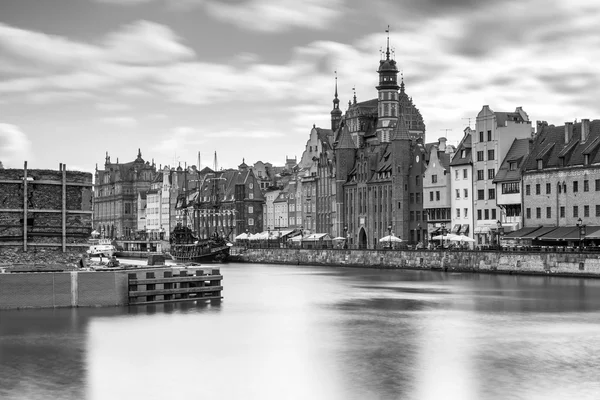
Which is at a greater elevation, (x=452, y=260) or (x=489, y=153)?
(x=489, y=153)

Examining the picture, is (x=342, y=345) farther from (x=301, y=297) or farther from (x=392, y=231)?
(x=392, y=231)

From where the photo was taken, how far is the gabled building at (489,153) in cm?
9781

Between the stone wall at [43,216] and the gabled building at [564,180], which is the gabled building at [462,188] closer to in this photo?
the gabled building at [564,180]

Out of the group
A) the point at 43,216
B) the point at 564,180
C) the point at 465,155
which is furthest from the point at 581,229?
the point at 43,216

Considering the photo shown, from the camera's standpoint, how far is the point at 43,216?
4975 centimetres

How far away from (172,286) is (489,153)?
53271mm

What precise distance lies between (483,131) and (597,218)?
19.8 meters

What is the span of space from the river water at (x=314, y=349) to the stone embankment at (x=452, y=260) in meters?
13.3

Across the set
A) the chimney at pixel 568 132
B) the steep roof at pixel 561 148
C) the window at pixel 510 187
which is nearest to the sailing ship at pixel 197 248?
the window at pixel 510 187

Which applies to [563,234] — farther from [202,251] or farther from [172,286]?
[202,251]

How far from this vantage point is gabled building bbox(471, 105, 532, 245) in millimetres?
97812

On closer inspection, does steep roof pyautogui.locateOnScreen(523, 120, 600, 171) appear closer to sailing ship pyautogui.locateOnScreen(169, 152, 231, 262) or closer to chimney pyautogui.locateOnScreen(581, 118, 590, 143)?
chimney pyautogui.locateOnScreen(581, 118, 590, 143)

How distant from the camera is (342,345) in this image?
3931 cm

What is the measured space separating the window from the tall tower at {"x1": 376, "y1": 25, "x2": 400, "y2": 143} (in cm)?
5123
